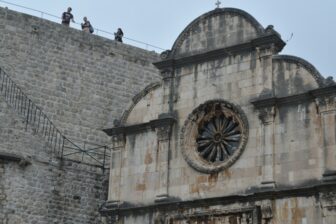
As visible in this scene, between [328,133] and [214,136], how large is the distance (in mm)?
3264

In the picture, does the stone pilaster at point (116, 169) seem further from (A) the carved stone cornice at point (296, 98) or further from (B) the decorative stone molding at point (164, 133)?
(A) the carved stone cornice at point (296, 98)

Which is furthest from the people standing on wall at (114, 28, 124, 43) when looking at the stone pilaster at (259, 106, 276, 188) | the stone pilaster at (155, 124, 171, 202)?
the stone pilaster at (259, 106, 276, 188)

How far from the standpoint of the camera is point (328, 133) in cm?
1593

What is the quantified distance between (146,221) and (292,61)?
18.2ft

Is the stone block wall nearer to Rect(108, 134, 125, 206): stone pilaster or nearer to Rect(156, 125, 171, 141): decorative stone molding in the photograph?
Rect(108, 134, 125, 206): stone pilaster

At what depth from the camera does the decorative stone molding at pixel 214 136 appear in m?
17.5

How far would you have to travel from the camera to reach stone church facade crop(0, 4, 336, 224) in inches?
644

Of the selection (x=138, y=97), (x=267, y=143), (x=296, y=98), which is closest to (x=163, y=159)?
(x=138, y=97)

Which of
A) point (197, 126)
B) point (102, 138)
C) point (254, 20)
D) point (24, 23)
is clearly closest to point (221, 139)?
point (197, 126)

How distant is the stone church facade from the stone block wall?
34mm

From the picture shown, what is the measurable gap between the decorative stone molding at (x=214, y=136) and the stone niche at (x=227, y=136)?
0.09ft

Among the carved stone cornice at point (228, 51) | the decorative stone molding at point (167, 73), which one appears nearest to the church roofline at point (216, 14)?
the carved stone cornice at point (228, 51)

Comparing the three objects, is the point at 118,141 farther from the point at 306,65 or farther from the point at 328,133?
the point at 328,133

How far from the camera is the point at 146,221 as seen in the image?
717 inches
